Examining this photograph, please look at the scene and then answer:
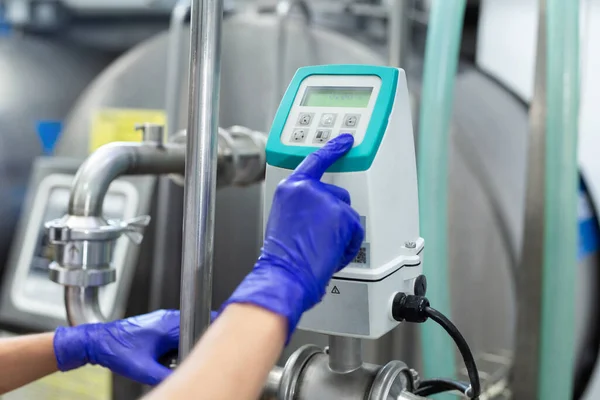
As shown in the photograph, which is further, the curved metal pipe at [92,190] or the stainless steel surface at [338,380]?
the curved metal pipe at [92,190]

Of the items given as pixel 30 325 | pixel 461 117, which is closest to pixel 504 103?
pixel 461 117

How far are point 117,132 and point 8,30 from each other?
0.70 meters

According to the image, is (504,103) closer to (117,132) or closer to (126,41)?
(117,132)

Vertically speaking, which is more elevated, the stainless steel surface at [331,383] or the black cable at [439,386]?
the stainless steel surface at [331,383]

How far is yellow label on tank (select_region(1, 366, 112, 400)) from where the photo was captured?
1.06m

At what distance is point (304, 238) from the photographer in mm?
480

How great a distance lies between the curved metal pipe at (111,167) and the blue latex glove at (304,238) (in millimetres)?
326

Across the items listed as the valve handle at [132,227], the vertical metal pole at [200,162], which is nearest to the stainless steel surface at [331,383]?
the vertical metal pole at [200,162]

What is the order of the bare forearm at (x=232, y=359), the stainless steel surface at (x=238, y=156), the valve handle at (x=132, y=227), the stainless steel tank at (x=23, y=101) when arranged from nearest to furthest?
the bare forearm at (x=232, y=359) → the valve handle at (x=132, y=227) → the stainless steel surface at (x=238, y=156) → the stainless steel tank at (x=23, y=101)

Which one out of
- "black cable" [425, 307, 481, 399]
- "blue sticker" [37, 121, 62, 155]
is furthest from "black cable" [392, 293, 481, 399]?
"blue sticker" [37, 121, 62, 155]

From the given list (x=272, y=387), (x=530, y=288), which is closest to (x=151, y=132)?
(x=272, y=387)

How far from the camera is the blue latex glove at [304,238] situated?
0.46m

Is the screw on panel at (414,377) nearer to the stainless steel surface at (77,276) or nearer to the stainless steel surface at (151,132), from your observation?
the stainless steel surface at (77,276)

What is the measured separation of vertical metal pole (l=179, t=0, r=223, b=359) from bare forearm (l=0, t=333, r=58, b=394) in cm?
22
